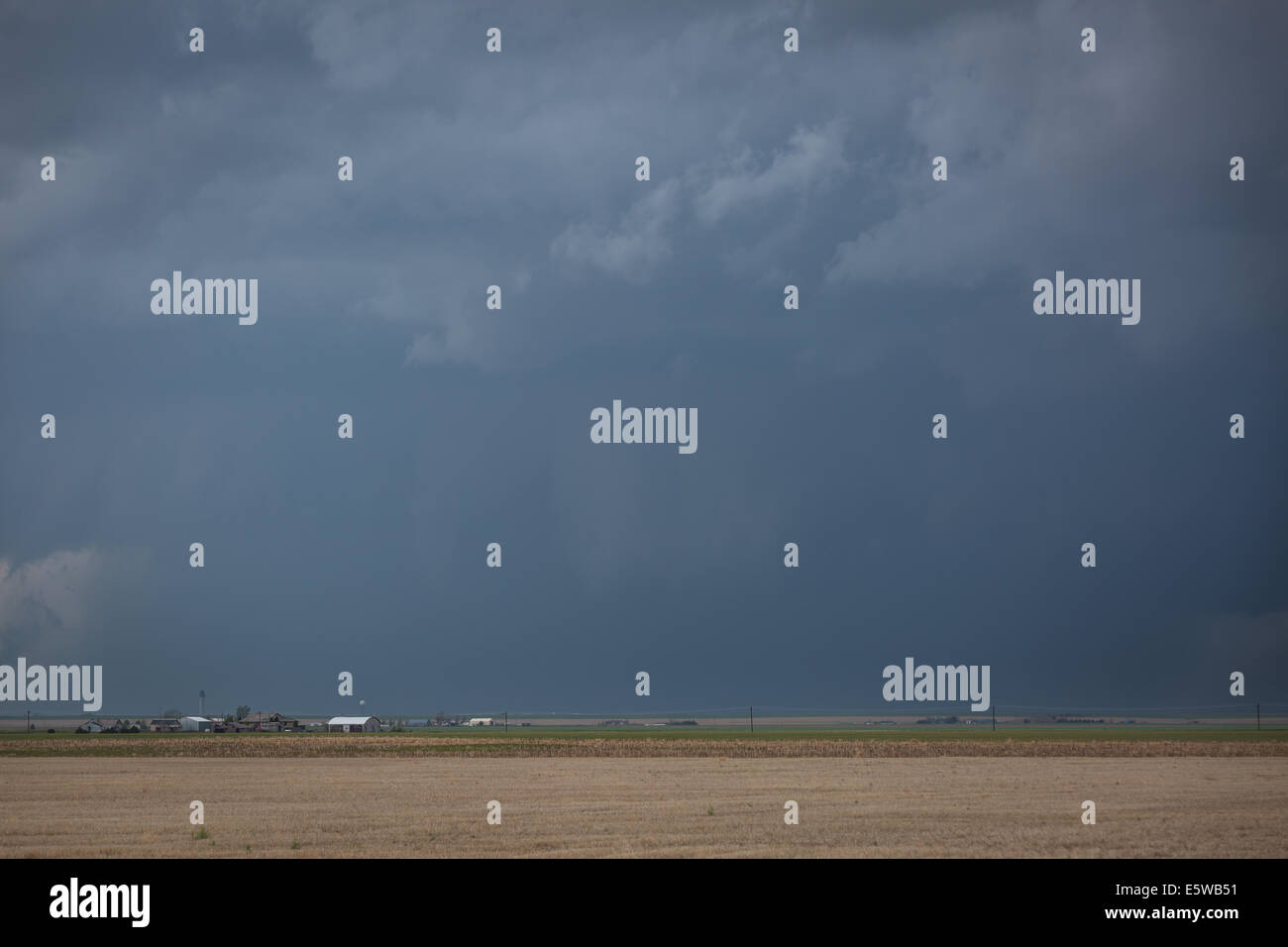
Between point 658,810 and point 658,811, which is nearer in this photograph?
point 658,811

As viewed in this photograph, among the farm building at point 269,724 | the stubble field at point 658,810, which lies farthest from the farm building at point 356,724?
the stubble field at point 658,810

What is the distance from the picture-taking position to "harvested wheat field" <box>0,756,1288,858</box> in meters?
28.9

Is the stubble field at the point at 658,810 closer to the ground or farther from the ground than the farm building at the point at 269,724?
closer to the ground

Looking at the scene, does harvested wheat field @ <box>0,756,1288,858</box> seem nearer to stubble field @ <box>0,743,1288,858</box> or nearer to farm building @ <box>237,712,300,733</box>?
stubble field @ <box>0,743,1288,858</box>

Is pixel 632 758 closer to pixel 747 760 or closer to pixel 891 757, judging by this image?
pixel 747 760

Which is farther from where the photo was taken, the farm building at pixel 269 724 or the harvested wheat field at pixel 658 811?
the farm building at pixel 269 724

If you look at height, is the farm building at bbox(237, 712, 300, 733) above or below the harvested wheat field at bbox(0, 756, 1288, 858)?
above

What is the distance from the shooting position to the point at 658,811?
1454 inches

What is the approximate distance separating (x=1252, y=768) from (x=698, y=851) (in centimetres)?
4421

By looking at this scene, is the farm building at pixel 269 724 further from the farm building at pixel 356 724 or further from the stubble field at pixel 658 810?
the stubble field at pixel 658 810

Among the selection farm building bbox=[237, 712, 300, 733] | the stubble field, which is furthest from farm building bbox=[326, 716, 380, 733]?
the stubble field

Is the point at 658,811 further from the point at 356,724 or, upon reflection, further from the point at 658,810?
the point at 356,724

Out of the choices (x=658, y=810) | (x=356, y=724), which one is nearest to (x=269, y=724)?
(x=356, y=724)

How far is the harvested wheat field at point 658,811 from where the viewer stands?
94.8 ft
